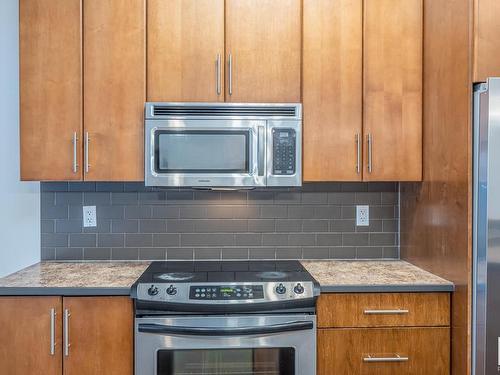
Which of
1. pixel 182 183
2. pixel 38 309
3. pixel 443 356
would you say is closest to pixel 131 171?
pixel 182 183

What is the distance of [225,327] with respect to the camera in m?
1.94

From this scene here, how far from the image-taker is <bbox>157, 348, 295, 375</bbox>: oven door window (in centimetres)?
196

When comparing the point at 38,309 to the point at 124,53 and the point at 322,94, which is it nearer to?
the point at 124,53

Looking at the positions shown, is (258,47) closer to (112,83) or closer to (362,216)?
(112,83)

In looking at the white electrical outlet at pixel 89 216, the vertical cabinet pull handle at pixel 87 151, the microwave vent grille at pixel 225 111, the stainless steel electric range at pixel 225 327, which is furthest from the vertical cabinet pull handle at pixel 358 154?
the white electrical outlet at pixel 89 216

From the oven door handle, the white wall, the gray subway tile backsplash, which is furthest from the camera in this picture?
the gray subway tile backsplash

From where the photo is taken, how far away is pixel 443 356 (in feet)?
6.60

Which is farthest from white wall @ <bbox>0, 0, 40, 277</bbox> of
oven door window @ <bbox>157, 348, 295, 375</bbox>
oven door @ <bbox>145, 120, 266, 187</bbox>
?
oven door window @ <bbox>157, 348, 295, 375</bbox>

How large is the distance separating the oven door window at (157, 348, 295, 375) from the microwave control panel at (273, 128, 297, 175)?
82 centimetres

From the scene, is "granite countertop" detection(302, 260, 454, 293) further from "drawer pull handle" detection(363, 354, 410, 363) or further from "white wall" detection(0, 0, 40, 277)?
"white wall" detection(0, 0, 40, 277)

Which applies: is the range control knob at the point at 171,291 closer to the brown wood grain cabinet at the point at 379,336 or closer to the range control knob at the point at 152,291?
the range control knob at the point at 152,291

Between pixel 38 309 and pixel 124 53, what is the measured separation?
4.03ft

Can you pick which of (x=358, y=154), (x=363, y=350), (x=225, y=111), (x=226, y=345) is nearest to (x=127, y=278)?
(x=226, y=345)

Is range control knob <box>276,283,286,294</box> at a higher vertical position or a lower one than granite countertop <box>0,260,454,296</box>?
lower
